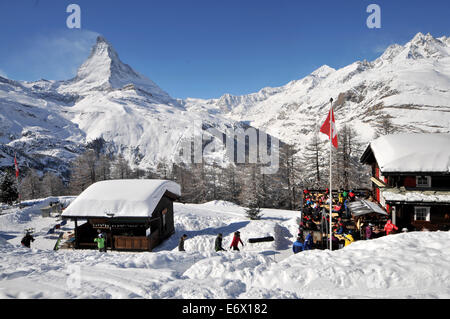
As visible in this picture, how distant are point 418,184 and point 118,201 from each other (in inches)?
785

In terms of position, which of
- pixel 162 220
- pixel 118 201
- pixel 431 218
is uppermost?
pixel 118 201

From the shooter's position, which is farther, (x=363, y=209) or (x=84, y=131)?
(x=84, y=131)

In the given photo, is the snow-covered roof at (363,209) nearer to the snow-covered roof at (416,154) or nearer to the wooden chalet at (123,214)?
the snow-covered roof at (416,154)

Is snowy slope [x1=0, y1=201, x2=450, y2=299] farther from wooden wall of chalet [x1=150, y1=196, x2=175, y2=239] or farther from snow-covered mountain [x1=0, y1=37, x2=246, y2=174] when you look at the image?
snow-covered mountain [x1=0, y1=37, x2=246, y2=174]

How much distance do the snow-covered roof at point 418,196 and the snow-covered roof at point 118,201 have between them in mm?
15219

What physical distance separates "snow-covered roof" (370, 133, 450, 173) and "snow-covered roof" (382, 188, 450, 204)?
4.42 ft

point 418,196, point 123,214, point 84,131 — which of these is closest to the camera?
point 418,196

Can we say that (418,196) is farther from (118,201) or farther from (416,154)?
(118,201)

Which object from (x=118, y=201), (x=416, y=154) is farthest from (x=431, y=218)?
(x=118, y=201)

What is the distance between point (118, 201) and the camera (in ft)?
54.7

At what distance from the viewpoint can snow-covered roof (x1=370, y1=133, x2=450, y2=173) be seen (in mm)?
14695

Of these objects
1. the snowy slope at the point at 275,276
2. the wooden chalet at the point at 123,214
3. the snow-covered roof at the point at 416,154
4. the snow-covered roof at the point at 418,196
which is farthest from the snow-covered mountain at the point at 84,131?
the snowy slope at the point at 275,276

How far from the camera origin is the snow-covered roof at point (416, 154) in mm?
14695

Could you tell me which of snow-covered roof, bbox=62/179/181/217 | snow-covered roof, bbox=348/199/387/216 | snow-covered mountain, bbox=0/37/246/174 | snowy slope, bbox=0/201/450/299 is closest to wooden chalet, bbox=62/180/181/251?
snow-covered roof, bbox=62/179/181/217
